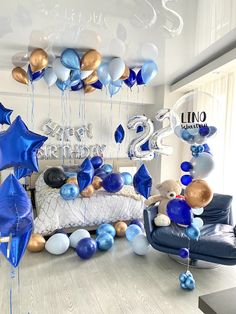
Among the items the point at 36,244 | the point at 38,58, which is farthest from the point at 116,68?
the point at 36,244

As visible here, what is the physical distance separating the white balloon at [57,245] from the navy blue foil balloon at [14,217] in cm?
133

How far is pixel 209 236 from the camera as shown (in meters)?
2.33

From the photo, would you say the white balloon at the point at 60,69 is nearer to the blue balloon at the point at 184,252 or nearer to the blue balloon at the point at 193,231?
the blue balloon at the point at 193,231

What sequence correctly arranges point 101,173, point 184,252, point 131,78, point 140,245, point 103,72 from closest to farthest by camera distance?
point 184,252 < point 140,245 < point 103,72 < point 131,78 < point 101,173

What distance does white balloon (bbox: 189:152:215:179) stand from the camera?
6.50 feet

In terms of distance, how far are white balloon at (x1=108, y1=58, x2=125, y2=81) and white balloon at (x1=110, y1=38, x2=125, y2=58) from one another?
10cm

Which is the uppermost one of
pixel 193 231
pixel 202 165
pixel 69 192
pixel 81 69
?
pixel 81 69

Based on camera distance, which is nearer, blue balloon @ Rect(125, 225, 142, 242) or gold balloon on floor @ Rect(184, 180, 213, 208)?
gold balloon on floor @ Rect(184, 180, 213, 208)

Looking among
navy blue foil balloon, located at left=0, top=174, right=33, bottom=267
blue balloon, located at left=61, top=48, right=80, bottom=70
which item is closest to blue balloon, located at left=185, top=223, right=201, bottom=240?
navy blue foil balloon, located at left=0, top=174, right=33, bottom=267

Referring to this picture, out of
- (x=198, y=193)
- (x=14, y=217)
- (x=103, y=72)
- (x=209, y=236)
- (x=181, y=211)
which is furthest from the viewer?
(x=103, y=72)

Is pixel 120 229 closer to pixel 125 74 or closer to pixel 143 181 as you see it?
pixel 143 181

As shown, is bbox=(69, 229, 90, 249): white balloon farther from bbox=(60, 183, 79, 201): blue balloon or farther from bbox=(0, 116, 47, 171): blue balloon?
bbox=(0, 116, 47, 171): blue balloon

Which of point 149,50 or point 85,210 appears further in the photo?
point 85,210

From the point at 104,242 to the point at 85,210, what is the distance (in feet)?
1.74
